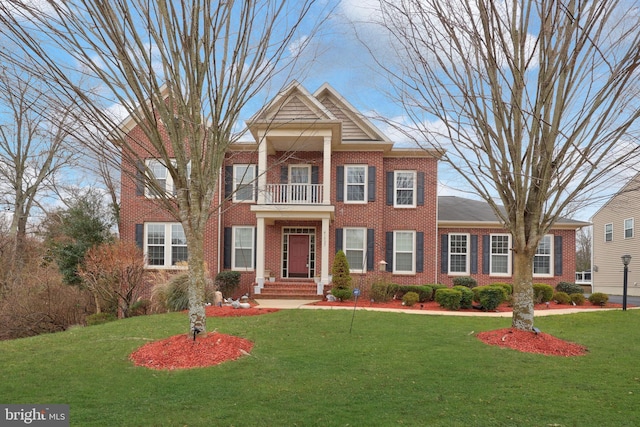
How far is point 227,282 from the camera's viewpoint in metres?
15.2

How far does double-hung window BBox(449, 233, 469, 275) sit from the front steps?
5953 mm

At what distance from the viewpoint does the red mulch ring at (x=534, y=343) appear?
6.71m

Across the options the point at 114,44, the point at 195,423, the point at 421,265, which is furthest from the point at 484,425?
the point at 421,265

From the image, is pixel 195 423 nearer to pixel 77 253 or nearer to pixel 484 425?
pixel 484 425

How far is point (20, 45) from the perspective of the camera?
5.04m

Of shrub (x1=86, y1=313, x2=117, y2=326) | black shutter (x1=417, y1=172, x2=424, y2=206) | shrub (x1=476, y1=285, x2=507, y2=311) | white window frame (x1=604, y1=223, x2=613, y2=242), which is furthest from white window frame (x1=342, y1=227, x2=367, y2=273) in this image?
white window frame (x1=604, y1=223, x2=613, y2=242)

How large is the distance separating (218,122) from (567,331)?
27.3 ft

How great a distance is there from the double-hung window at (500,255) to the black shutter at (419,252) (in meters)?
3.06

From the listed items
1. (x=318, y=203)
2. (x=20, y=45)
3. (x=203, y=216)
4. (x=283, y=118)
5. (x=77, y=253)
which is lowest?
(x=77, y=253)

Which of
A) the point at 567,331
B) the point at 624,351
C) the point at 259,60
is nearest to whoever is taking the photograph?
the point at 259,60

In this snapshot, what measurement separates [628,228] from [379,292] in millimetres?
19130

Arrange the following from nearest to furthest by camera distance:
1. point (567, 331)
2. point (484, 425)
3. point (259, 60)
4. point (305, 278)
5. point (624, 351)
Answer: point (484, 425) < point (259, 60) < point (624, 351) < point (567, 331) < point (305, 278)

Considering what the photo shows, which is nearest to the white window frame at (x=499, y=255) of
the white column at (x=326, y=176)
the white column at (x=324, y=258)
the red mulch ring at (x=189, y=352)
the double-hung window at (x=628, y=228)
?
the white column at (x=324, y=258)

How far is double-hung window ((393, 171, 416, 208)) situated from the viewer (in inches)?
649
